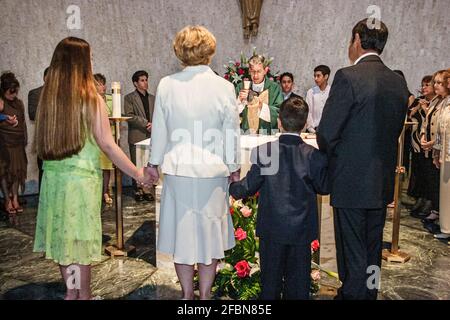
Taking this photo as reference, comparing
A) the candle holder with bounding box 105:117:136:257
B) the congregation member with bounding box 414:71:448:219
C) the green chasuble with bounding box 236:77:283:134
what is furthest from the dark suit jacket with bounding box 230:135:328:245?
the congregation member with bounding box 414:71:448:219

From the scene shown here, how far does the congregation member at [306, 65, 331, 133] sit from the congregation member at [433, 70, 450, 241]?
192 cm

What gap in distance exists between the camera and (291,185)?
259 centimetres

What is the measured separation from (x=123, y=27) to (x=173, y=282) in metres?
4.70

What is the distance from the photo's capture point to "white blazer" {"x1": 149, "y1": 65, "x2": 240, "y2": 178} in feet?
8.53

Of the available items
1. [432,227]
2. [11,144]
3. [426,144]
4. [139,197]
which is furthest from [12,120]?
[432,227]

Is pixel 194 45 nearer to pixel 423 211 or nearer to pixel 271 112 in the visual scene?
pixel 271 112

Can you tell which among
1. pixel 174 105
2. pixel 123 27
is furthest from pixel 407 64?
pixel 174 105

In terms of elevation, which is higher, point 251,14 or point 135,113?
point 251,14

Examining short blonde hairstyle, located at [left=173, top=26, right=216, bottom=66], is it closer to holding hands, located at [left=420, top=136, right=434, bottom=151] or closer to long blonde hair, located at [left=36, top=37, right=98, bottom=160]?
long blonde hair, located at [left=36, top=37, right=98, bottom=160]

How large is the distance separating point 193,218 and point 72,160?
0.75 meters

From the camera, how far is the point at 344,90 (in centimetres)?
254

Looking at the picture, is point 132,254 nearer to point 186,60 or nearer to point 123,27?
point 186,60

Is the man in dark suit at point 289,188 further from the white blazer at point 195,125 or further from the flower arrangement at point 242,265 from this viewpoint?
the flower arrangement at point 242,265
